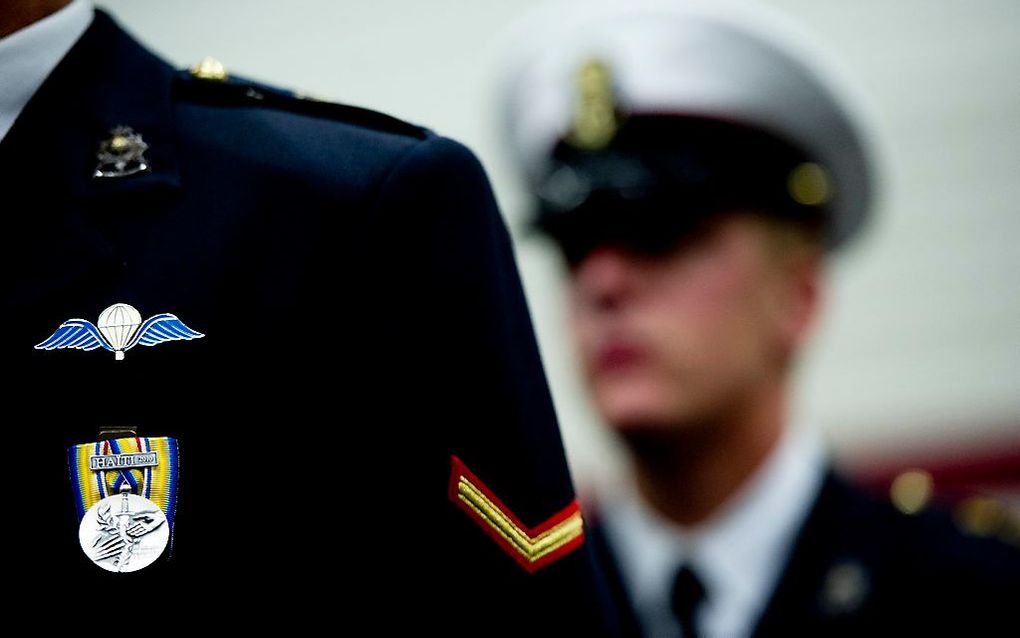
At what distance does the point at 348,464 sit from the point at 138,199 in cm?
28

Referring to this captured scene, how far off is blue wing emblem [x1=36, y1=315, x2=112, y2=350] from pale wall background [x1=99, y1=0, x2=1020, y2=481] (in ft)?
11.5

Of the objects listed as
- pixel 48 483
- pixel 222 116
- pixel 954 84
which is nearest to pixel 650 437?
pixel 222 116

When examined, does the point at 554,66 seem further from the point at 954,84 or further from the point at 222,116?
the point at 954,84

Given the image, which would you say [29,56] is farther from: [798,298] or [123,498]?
[798,298]

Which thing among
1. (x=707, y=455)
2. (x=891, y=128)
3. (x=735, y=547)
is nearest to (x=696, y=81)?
(x=707, y=455)

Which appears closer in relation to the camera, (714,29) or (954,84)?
(714,29)

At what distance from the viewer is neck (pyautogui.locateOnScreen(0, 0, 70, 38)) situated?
1.14 metres

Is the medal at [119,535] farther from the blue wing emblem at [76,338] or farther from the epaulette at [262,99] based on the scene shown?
the epaulette at [262,99]

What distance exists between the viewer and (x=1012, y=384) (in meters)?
4.52

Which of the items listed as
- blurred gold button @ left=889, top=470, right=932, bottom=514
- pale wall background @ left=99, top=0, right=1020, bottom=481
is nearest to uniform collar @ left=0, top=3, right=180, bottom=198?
blurred gold button @ left=889, top=470, right=932, bottom=514

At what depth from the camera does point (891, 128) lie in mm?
4715

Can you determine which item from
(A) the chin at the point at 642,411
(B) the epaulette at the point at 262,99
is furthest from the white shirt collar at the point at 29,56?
(A) the chin at the point at 642,411

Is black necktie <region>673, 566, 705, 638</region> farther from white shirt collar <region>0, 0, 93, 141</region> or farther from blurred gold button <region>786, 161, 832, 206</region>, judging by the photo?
white shirt collar <region>0, 0, 93, 141</region>

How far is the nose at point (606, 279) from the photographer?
2.13 metres
